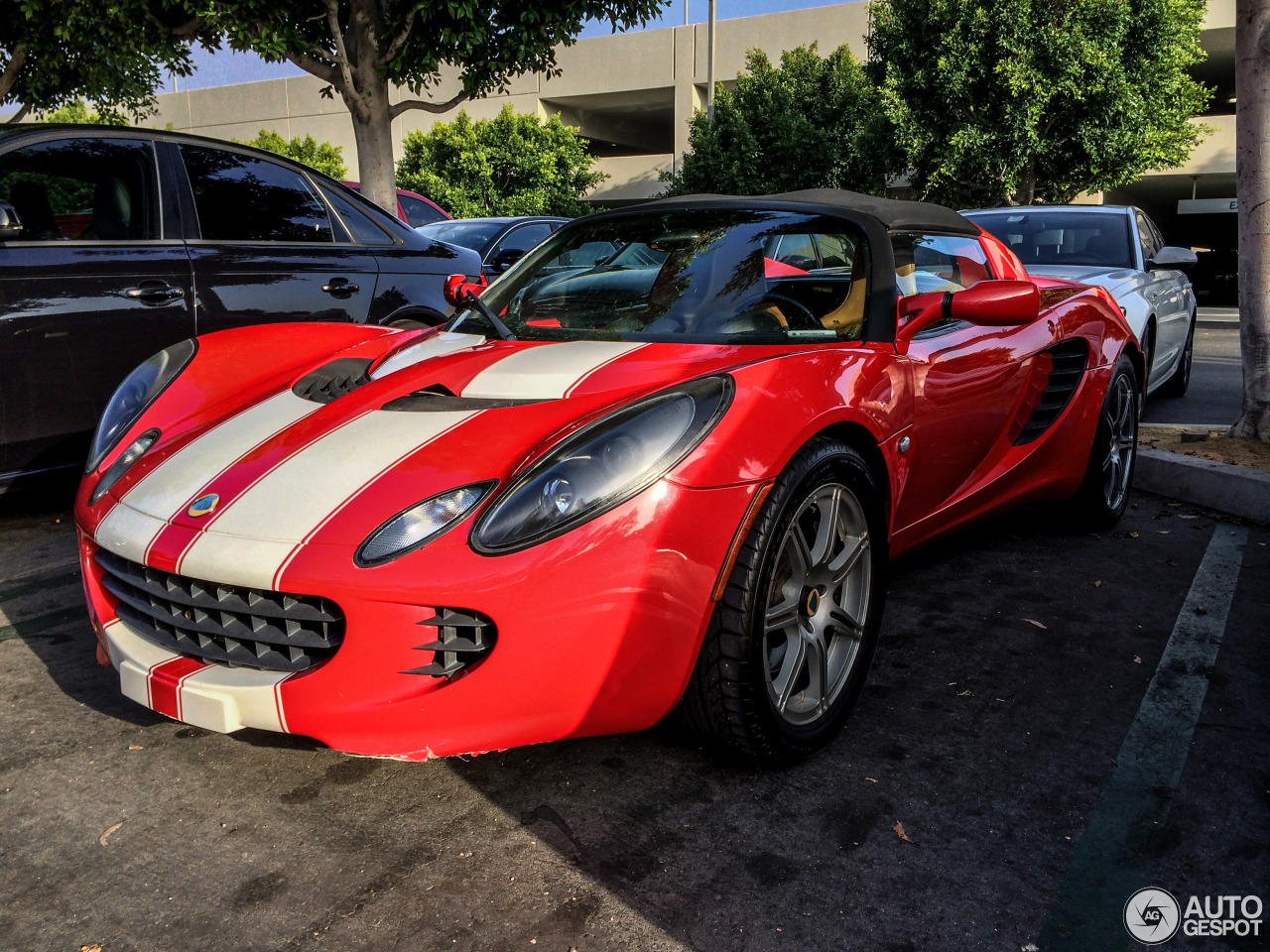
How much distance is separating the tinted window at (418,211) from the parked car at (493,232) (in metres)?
1.24

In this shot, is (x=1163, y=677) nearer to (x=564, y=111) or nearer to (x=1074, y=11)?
(x=1074, y=11)

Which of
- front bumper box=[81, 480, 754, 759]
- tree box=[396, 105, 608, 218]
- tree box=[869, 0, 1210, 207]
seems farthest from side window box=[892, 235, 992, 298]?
tree box=[396, 105, 608, 218]

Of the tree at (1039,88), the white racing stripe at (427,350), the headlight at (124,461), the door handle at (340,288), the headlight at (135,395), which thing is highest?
the tree at (1039,88)

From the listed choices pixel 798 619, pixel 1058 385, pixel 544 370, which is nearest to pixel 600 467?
pixel 544 370

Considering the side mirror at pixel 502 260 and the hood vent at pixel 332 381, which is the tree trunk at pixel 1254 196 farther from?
the side mirror at pixel 502 260

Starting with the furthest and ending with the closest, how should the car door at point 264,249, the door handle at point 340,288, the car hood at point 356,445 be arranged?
the door handle at point 340,288, the car door at point 264,249, the car hood at point 356,445

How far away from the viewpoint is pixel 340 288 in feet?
16.1

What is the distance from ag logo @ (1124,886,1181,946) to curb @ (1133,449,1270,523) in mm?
3158

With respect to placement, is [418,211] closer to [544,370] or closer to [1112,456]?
[1112,456]

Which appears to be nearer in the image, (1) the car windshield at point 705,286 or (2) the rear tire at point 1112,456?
(1) the car windshield at point 705,286

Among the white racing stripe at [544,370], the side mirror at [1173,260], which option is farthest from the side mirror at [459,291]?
the side mirror at [1173,260]

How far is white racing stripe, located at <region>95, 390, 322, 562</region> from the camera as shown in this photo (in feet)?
7.16

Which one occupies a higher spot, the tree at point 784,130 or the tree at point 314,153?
the tree at point 314,153

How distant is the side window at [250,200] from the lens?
15.0ft
